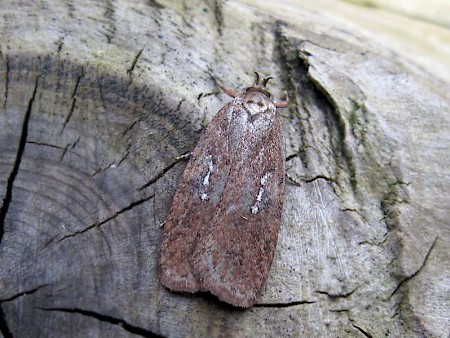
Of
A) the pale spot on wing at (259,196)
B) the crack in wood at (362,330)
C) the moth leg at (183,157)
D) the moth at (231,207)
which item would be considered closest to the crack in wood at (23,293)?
Result: the moth at (231,207)

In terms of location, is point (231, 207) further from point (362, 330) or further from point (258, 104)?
point (362, 330)

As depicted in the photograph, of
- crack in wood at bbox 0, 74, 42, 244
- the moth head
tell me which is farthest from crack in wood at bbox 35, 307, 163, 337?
the moth head

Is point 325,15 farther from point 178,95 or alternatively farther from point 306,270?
point 306,270

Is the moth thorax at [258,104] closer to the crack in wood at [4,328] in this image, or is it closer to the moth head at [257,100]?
the moth head at [257,100]

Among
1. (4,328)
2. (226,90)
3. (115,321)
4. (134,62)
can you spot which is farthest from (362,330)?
(134,62)

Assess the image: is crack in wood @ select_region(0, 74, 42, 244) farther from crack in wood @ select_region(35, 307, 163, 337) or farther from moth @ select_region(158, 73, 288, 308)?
moth @ select_region(158, 73, 288, 308)

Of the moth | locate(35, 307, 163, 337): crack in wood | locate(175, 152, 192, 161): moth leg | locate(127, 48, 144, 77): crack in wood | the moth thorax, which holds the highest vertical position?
locate(127, 48, 144, 77): crack in wood

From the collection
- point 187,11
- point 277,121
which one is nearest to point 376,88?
point 277,121
